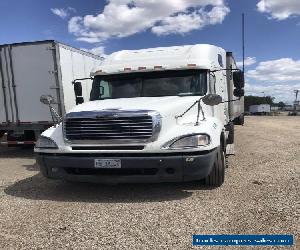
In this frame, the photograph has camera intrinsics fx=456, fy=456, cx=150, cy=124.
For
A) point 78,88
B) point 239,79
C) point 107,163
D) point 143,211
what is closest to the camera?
point 143,211

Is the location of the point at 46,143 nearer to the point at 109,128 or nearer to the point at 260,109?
the point at 109,128

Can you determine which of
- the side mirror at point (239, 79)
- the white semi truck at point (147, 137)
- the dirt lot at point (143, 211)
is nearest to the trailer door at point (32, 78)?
the dirt lot at point (143, 211)

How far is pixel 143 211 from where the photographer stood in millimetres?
6379

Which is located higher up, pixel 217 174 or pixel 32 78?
pixel 32 78

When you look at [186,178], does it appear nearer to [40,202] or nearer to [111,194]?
[111,194]

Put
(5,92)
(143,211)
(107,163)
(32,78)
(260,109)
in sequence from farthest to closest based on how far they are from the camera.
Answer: (260,109)
(5,92)
(32,78)
(107,163)
(143,211)

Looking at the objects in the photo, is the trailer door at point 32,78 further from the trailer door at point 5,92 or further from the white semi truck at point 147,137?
the white semi truck at point 147,137

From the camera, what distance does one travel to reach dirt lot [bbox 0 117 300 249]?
5.33m

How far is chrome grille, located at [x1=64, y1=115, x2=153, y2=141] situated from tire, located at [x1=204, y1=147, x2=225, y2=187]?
4.27 ft

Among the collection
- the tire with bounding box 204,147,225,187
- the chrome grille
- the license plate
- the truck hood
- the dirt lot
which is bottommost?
the dirt lot

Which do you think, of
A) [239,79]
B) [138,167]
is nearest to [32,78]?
[239,79]

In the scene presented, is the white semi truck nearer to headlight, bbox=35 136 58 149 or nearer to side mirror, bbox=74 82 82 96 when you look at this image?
headlight, bbox=35 136 58 149

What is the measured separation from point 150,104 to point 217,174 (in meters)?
1.61

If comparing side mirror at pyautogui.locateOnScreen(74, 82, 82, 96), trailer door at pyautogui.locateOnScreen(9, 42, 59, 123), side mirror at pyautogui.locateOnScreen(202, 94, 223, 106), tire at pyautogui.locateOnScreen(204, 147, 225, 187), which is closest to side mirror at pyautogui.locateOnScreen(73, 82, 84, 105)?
side mirror at pyautogui.locateOnScreen(74, 82, 82, 96)
